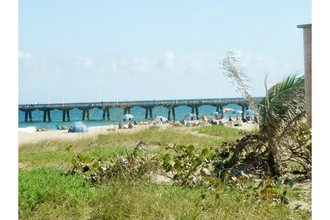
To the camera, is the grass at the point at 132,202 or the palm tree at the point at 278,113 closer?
the grass at the point at 132,202

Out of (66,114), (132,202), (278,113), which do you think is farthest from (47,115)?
(132,202)

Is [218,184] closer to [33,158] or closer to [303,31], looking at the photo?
[303,31]

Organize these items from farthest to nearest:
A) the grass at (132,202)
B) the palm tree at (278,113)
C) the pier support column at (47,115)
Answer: the pier support column at (47,115)
the palm tree at (278,113)
the grass at (132,202)

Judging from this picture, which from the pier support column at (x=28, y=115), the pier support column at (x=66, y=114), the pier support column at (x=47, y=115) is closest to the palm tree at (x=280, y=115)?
the pier support column at (x=66, y=114)

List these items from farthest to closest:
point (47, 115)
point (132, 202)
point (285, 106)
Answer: point (47, 115)
point (285, 106)
point (132, 202)

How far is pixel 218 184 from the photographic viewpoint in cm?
354

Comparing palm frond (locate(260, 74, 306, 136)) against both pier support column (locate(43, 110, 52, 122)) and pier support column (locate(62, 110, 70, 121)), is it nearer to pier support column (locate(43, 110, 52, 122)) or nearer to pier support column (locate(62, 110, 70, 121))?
pier support column (locate(62, 110, 70, 121))

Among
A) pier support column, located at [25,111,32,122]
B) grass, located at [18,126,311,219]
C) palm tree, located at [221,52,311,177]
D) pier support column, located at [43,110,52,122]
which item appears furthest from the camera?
pier support column, located at [43,110,52,122]

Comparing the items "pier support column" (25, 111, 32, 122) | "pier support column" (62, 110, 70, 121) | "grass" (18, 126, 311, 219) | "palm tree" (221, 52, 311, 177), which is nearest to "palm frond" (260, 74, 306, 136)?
"palm tree" (221, 52, 311, 177)

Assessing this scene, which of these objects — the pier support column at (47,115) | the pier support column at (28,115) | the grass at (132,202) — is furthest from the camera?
the pier support column at (47,115)

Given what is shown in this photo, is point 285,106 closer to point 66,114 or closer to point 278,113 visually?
point 278,113

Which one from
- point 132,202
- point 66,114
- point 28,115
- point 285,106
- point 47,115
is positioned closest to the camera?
point 132,202

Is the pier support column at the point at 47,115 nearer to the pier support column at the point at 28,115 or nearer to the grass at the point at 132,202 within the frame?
the pier support column at the point at 28,115

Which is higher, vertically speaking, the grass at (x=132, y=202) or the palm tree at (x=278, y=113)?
the palm tree at (x=278, y=113)
